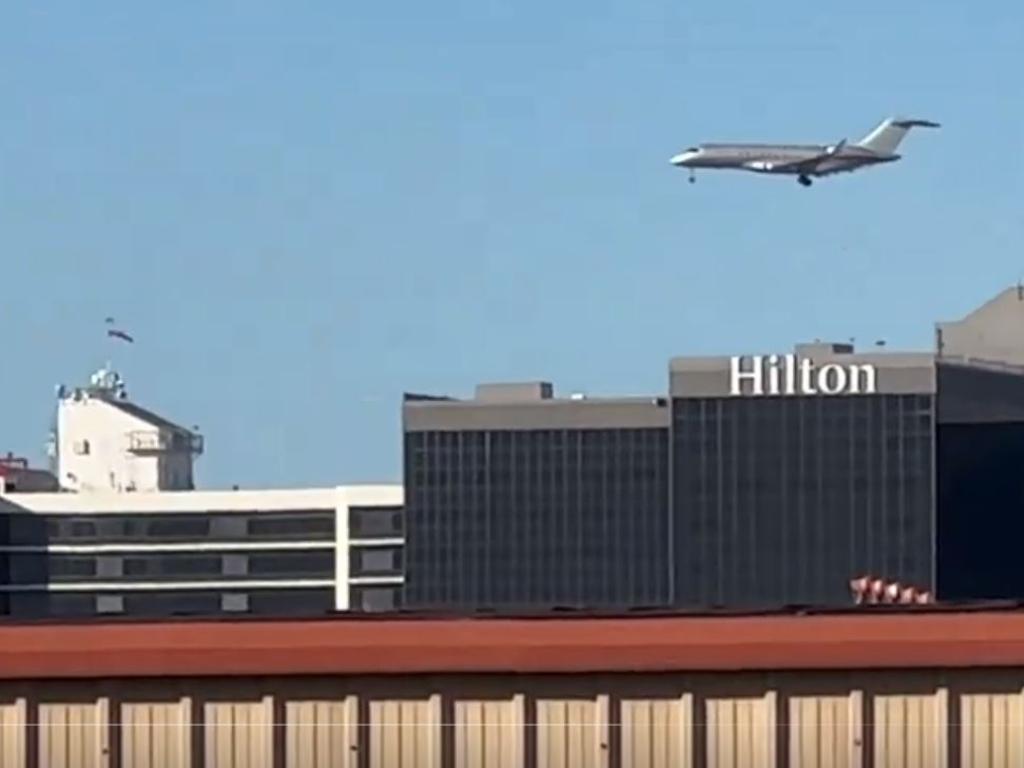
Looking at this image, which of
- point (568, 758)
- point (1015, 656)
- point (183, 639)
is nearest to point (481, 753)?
point (568, 758)

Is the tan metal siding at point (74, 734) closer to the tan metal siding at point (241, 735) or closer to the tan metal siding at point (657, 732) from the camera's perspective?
the tan metal siding at point (241, 735)

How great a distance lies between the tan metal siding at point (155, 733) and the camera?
22734mm

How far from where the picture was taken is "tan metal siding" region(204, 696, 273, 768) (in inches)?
893

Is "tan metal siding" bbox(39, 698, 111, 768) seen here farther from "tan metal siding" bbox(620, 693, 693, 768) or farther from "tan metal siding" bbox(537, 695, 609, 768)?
"tan metal siding" bbox(620, 693, 693, 768)

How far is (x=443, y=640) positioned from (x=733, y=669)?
216cm

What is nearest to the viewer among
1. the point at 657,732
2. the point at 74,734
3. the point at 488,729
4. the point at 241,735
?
the point at 657,732

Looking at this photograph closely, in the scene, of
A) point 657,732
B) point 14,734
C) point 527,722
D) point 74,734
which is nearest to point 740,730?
point 657,732

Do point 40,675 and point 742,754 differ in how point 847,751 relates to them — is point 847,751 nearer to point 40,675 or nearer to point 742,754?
point 742,754

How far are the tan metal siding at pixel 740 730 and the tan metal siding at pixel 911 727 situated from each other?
2.58 feet

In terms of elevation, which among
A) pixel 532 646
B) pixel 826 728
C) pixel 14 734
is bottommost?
pixel 14 734

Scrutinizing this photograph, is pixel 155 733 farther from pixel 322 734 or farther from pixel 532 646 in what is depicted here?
pixel 532 646

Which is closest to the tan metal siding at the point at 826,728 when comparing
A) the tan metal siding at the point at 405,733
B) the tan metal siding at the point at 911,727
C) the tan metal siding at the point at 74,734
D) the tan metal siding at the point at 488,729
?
the tan metal siding at the point at 911,727

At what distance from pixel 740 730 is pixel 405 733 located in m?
2.48

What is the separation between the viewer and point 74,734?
2286 cm
